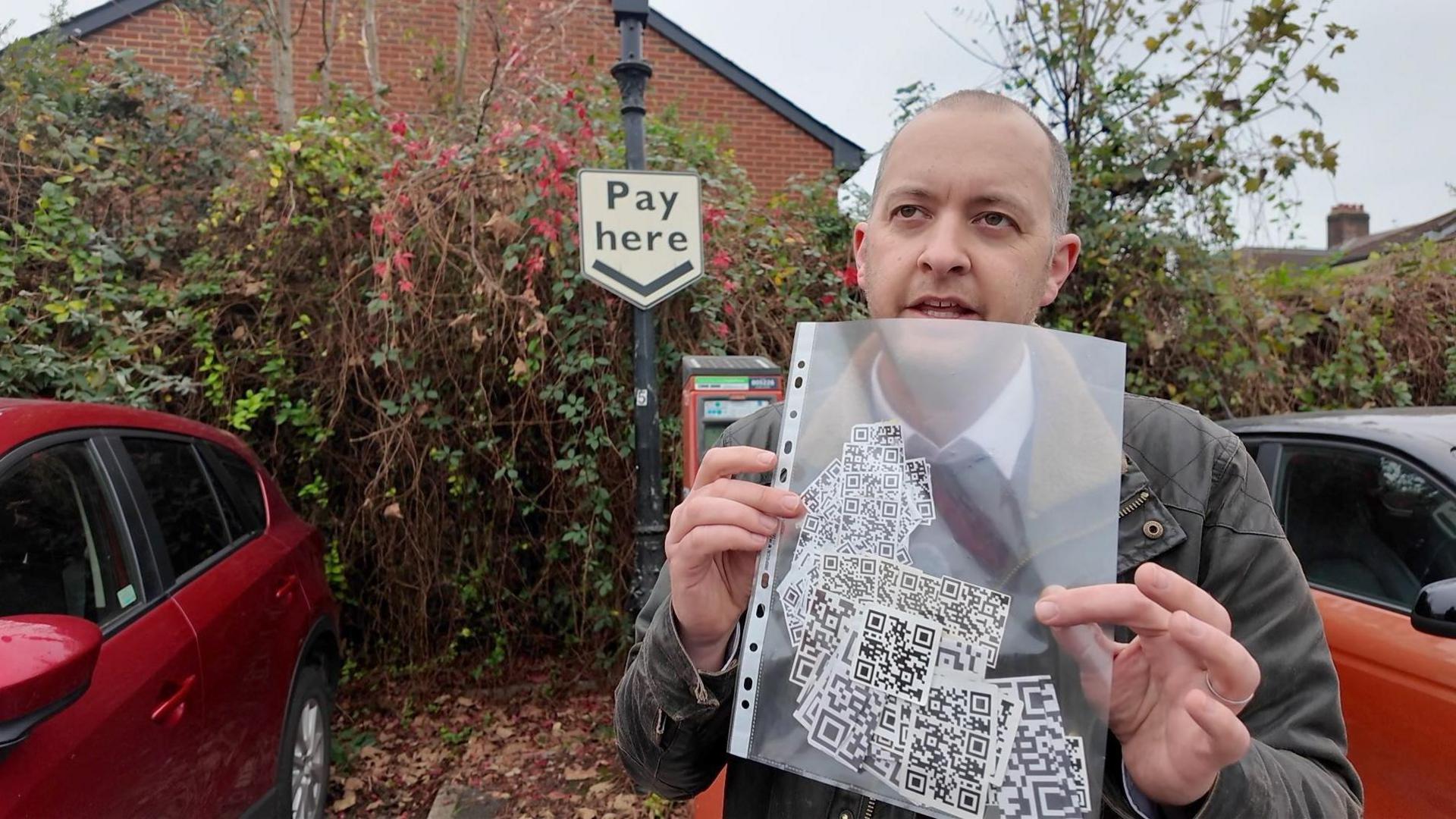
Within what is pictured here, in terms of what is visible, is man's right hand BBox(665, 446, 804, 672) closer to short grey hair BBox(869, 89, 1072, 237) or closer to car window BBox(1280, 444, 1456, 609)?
short grey hair BBox(869, 89, 1072, 237)

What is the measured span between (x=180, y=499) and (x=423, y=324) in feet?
5.39

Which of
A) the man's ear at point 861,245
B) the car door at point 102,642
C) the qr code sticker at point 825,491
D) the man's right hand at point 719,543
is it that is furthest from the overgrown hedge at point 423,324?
the qr code sticker at point 825,491

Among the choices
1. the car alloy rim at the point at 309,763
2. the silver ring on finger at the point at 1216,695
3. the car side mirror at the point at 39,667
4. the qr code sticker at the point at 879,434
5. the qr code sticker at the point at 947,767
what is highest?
the qr code sticker at the point at 879,434

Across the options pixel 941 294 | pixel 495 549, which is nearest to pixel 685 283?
pixel 495 549

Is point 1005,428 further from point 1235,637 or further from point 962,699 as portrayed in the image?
point 1235,637

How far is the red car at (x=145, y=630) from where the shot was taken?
167cm

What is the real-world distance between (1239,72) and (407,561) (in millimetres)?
5625

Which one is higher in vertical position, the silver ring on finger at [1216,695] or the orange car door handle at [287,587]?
the silver ring on finger at [1216,695]

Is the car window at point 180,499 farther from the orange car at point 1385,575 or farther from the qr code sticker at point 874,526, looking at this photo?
the qr code sticker at point 874,526

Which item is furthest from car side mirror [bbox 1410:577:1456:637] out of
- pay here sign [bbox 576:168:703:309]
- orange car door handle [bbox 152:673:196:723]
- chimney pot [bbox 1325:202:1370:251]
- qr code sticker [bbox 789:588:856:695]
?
chimney pot [bbox 1325:202:1370:251]

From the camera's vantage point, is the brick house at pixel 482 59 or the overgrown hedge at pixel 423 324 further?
the brick house at pixel 482 59

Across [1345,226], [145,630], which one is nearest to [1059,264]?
[145,630]

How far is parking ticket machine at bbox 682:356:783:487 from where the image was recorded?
3117 mm

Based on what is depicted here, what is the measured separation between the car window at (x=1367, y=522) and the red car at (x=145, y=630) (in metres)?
3.61
